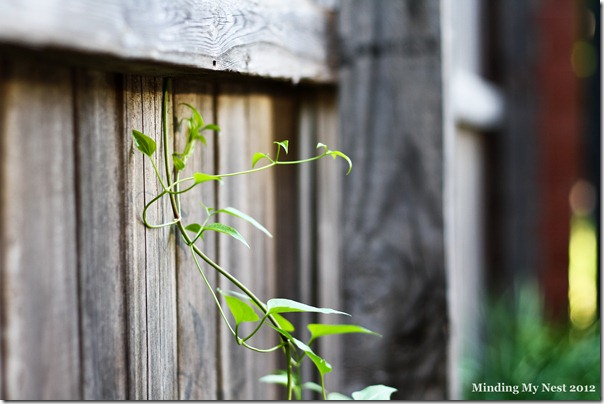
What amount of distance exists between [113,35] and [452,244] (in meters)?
0.89

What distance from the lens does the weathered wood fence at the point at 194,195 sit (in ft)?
2.02

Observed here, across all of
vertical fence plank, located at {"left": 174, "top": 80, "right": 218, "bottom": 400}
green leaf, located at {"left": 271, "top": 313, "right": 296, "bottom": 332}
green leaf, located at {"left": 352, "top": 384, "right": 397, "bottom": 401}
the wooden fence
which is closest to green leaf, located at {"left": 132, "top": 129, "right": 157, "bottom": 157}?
the wooden fence

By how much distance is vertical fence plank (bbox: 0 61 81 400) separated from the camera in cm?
60

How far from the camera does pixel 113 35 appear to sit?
2.01 feet

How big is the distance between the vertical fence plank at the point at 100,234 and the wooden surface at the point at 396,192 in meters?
0.64

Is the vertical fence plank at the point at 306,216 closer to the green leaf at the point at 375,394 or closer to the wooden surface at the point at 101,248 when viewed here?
the wooden surface at the point at 101,248

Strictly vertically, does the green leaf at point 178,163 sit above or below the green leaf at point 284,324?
above

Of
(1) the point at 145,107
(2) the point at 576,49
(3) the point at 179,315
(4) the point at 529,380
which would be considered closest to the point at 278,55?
(1) the point at 145,107

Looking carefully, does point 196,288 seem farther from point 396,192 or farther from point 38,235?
point 396,192

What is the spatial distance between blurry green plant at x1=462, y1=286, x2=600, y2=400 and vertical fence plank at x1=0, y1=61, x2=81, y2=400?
1.51 meters

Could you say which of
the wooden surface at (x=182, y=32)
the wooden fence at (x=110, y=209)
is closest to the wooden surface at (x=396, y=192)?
the wooden surface at (x=182, y=32)

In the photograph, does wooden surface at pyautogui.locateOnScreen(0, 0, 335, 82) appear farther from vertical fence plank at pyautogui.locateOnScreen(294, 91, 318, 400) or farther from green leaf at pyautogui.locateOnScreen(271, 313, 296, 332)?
green leaf at pyautogui.locateOnScreen(271, 313, 296, 332)

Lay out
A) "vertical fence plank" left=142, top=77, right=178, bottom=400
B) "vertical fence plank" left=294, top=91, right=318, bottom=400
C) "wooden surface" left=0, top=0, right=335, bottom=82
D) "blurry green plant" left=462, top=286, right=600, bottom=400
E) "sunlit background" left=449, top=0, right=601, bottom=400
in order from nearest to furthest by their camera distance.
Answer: "wooden surface" left=0, top=0, right=335, bottom=82 → "vertical fence plank" left=142, top=77, right=178, bottom=400 → "vertical fence plank" left=294, top=91, right=318, bottom=400 → "blurry green plant" left=462, top=286, right=600, bottom=400 → "sunlit background" left=449, top=0, right=601, bottom=400

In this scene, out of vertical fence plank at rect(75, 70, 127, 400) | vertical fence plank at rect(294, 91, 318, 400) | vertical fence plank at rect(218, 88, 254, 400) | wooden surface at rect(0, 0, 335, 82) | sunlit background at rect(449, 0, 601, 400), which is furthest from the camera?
sunlit background at rect(449, 0, 601, 400)
